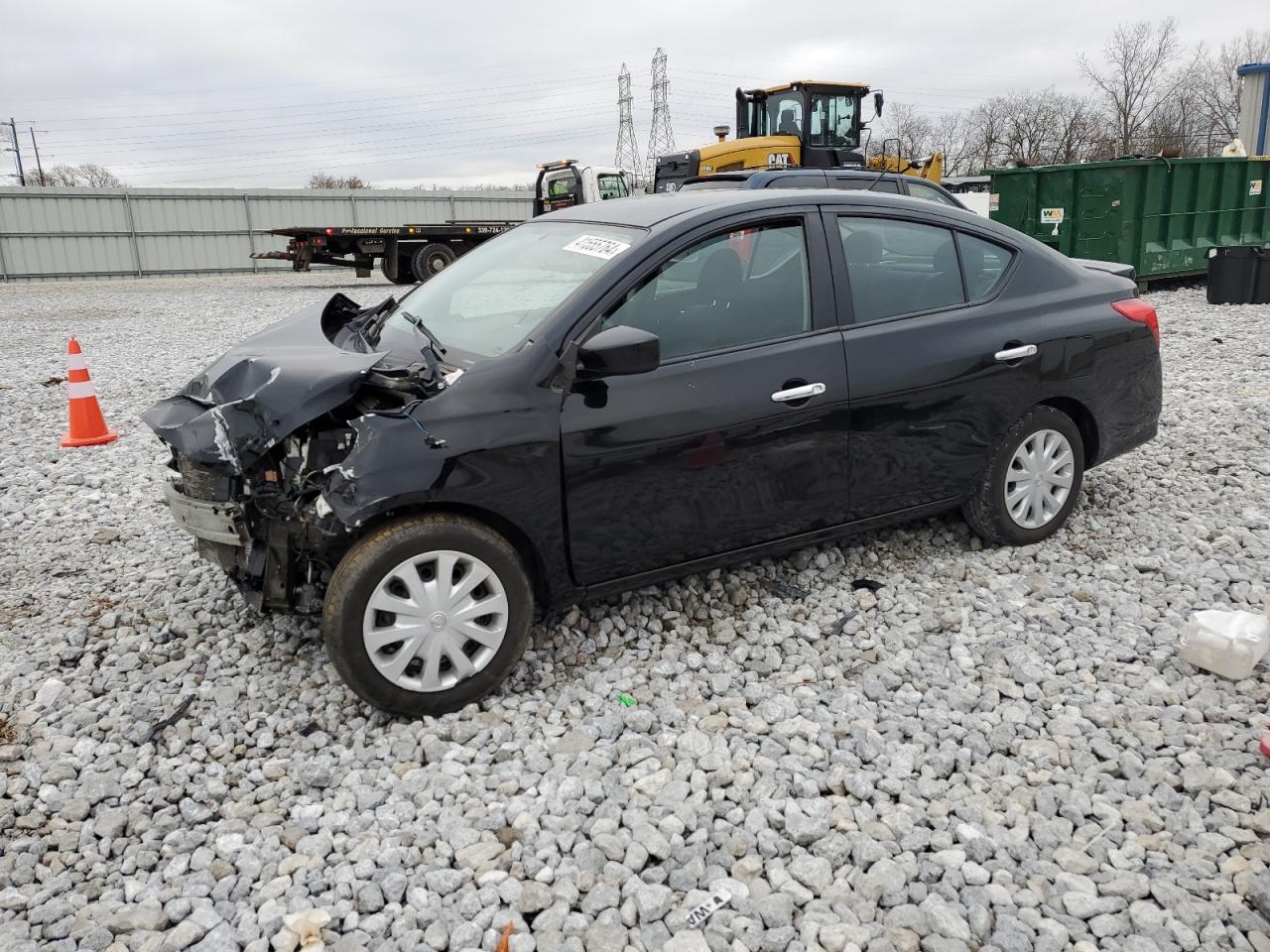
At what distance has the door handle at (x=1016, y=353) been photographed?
166 inches

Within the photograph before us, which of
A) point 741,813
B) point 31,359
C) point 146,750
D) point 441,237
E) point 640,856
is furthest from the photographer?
point 441,237

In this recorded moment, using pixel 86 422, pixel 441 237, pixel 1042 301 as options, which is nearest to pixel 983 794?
pixel 1042 301

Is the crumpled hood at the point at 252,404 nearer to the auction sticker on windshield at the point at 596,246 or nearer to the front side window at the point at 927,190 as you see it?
the auction sticker on windshield at the point at 596,246

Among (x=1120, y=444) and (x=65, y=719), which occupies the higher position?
(x=1120, y=444)

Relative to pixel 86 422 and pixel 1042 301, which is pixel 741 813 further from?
pixel 86 422

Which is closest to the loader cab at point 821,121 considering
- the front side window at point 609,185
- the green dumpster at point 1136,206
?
the green dumpster at point 1136,206

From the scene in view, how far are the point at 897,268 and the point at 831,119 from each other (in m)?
12.5

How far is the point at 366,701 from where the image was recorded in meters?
3.23

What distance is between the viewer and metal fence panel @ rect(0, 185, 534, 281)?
2636cm

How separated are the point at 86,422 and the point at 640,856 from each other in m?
6.16

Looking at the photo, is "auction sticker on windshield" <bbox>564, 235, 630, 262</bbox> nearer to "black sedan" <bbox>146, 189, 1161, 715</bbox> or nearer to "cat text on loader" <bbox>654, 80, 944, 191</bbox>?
"black sedan" <bbox>146, 189, 1161, 715</bbox>

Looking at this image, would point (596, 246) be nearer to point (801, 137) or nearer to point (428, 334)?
point (428, 334)

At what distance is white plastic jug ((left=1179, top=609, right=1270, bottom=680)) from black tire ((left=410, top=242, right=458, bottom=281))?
17526mm

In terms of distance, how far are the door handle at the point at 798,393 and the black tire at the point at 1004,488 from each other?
1.08m
